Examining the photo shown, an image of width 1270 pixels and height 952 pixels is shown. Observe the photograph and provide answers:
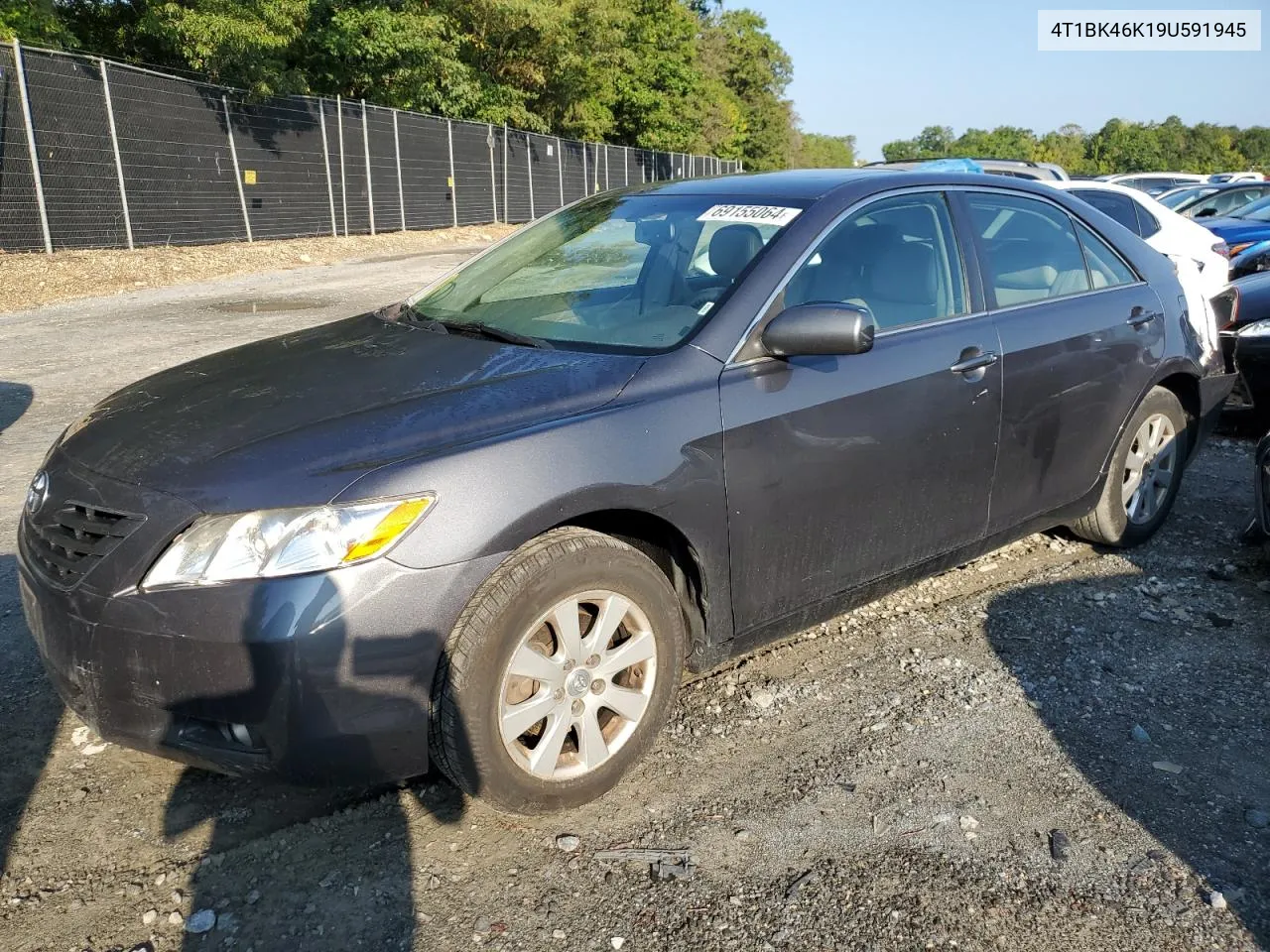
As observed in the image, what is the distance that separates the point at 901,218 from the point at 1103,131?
139335mm

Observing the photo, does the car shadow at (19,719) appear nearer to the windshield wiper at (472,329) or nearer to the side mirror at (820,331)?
the windshield wiper at (472,329)

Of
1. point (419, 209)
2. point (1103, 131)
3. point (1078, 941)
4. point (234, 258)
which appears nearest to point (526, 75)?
point (419, 209)

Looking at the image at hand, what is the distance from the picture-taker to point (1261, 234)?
41.5 feet

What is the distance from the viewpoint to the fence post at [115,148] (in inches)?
592

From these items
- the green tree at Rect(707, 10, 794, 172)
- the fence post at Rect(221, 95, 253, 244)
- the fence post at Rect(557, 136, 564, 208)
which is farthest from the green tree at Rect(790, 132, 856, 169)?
the fence post at Rect(221, 95, 253, 244)

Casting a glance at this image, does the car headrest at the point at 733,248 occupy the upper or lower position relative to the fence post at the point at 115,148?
lower

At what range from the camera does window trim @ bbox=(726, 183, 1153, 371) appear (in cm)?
312

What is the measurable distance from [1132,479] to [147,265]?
14.2 metres

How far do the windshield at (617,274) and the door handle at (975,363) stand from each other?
2.54ft

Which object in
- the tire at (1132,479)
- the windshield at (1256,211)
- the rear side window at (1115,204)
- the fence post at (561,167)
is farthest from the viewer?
the fence post at (561,167)

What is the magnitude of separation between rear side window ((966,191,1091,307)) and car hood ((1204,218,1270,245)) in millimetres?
9887

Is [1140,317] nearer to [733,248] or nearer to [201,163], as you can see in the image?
[733,248]

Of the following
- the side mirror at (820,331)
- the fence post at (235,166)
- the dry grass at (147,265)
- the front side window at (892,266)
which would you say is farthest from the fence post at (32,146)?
the side mirror at (820,331)

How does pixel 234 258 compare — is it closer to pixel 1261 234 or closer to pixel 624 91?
pixel 1261 234
